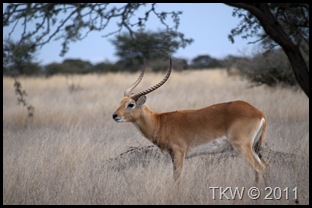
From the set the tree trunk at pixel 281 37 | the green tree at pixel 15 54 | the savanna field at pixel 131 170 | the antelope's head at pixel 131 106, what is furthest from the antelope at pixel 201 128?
the green tree at pixel 15 54

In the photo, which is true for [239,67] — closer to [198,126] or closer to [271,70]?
[271,70]

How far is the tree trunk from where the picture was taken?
23.0ft

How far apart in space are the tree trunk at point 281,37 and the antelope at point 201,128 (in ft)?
4.37

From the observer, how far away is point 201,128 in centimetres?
627

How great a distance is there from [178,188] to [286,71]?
11.1 m

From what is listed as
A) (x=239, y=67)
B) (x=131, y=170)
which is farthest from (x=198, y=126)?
(x=239, y=67)

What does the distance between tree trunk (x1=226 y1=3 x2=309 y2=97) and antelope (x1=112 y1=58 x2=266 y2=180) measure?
1331mm

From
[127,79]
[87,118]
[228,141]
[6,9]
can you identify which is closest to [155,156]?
[228,141]

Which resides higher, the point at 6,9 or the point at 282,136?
the point at 6,9

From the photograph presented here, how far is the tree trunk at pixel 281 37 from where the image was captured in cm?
701

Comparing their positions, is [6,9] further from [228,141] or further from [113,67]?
[113,67]

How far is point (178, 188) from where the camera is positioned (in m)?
5.50

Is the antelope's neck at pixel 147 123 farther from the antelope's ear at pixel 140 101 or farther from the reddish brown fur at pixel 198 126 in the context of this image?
the antelope's ear at pixel 140 101

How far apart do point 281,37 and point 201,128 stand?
1.89m
